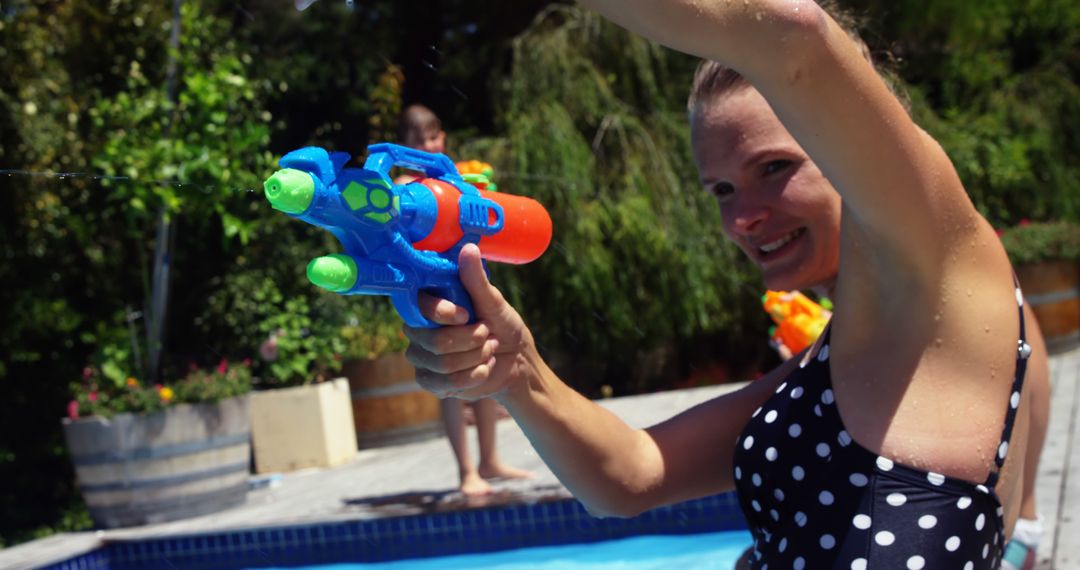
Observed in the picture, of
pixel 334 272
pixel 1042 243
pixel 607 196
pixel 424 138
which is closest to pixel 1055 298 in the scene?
pixel 1042 243

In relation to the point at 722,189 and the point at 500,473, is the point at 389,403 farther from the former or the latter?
the point at 722,189

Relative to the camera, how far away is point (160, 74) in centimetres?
631

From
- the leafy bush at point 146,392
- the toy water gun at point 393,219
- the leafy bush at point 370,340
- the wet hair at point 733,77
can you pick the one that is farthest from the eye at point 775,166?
the leafy bush at point 370,340

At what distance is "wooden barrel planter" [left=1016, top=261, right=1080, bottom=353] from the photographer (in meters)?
8.05

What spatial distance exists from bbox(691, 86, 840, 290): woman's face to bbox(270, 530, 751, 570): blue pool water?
336cm

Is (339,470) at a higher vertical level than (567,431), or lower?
lower

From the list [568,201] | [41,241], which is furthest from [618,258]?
[41,241]

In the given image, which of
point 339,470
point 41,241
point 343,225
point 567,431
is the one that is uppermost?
point 41,241

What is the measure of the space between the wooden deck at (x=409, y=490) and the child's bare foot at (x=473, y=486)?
0.22ft

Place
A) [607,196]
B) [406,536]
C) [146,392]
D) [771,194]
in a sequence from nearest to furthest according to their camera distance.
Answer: [771,194] → [406,536] → [146,392] → [607,196]

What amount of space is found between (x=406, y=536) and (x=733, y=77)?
3.89m

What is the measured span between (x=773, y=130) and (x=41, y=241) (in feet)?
21.4

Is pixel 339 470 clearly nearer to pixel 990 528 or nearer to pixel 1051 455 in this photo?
pixel 1051 455

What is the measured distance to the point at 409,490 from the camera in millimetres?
5664
